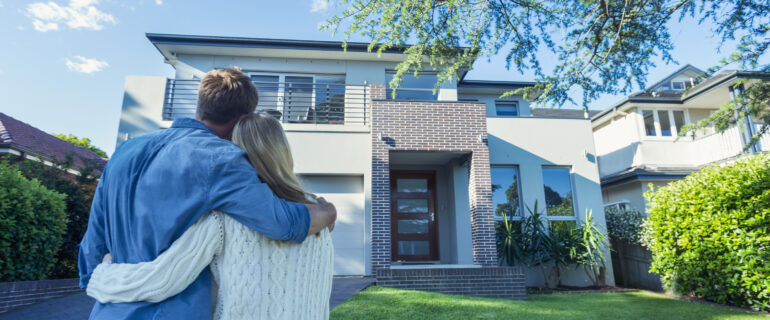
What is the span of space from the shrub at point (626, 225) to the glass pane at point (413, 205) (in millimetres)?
4593

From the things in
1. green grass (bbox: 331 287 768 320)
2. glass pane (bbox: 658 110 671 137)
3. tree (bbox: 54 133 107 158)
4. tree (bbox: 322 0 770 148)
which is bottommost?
green grass (bbox: 331 287 768 320)

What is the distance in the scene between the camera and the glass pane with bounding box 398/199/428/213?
9595 millimetres

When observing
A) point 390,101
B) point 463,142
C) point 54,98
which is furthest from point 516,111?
point 54,98

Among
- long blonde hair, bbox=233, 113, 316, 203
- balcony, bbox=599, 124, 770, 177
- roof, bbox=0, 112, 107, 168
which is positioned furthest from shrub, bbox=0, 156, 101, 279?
balcony, bbox=599, 124, 770, 177

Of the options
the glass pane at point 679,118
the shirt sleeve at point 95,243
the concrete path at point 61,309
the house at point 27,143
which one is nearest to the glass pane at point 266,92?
the house at point 27,143

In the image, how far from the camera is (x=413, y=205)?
9.67 metres

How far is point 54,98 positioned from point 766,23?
20.6m

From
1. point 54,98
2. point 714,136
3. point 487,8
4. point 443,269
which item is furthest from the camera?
point 54,98

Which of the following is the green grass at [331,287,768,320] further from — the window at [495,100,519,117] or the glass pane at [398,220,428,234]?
the window at [495,100,519,117]

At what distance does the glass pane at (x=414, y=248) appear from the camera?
368 inches

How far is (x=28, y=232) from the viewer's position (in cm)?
472

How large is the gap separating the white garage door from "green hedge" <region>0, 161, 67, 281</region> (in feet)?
13.8

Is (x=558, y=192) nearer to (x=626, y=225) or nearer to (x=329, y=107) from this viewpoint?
(x=626, y=225)

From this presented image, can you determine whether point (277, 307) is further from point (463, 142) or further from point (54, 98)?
point (54, 98)
